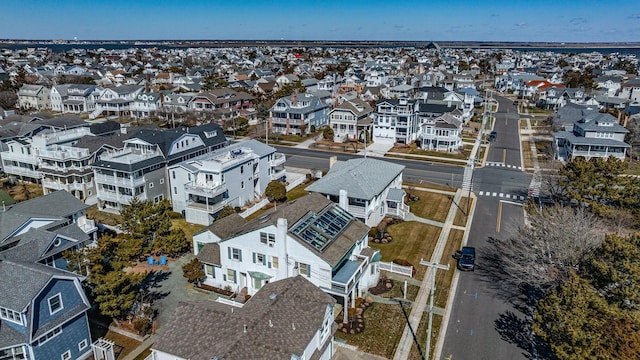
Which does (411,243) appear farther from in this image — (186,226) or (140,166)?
(140,166)

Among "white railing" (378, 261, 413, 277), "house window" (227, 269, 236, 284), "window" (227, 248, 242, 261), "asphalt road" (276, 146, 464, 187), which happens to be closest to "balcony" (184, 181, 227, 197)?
"window" (227, 248, 242, 261)

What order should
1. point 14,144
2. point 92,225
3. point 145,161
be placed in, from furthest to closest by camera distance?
point 14,144
point 145,161
point 92,225

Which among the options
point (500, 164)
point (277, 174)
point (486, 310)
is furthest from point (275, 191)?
point (500, 164)

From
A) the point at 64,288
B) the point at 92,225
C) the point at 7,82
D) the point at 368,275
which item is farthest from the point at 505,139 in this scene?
the point at 7,82

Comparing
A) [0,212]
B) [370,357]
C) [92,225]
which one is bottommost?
[370,357]

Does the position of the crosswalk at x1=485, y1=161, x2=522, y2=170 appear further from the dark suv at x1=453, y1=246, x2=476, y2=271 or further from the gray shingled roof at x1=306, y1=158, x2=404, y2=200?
the dark suv at x1=453, y1=246, x2=476, y2=271

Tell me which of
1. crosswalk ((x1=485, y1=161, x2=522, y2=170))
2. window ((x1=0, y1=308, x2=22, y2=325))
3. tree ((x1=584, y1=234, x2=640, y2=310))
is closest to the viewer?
window ((x1=0, y1=308, x2=22, y2=325))

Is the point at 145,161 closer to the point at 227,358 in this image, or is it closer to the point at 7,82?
the point at 227,358
